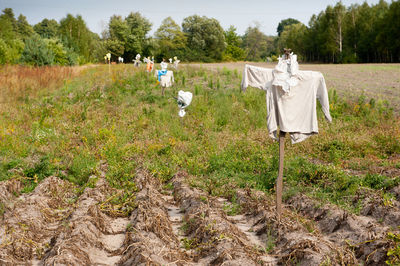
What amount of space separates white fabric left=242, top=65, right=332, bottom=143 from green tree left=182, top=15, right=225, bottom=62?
1916 inches

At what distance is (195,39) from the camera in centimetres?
5397

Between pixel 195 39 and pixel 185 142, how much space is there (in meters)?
46.0

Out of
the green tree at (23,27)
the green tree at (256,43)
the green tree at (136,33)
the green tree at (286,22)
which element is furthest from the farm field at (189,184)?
the green tree at (286,22)

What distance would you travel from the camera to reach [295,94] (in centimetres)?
514

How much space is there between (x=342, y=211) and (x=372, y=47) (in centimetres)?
4137

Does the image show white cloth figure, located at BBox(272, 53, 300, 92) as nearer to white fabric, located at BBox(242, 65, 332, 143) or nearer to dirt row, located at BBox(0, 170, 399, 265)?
white fabric, located at BBox(242, 65, 332, 143)

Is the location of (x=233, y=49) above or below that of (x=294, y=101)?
above

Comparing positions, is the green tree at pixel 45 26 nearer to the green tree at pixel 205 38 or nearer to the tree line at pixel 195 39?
the tree line at pixel 195 39

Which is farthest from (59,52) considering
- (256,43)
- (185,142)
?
(256,43)

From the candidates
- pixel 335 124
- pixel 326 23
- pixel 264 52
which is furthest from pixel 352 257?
pixel 264 52

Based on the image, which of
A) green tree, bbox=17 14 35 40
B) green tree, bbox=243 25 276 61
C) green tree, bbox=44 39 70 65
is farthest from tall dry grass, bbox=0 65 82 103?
green tree, bbox=243 25 276 61

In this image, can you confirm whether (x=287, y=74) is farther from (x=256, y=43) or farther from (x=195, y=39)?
(x=256, y=43)

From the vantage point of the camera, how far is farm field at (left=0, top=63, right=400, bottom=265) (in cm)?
439

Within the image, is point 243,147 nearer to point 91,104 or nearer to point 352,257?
point 352,257
